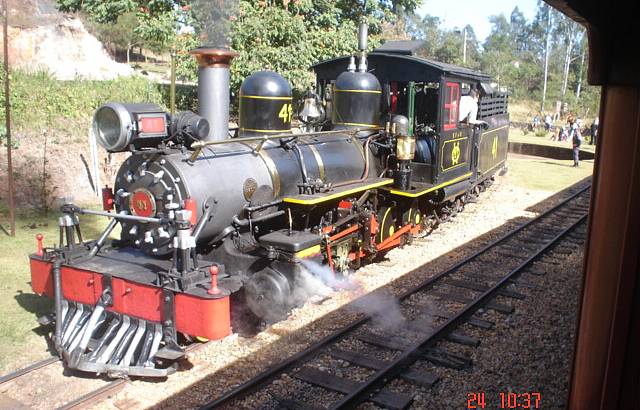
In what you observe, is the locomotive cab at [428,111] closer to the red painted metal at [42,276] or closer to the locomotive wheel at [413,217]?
the locomotive wheel at [413,217]

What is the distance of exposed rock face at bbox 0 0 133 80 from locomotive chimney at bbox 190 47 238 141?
47.4 feet

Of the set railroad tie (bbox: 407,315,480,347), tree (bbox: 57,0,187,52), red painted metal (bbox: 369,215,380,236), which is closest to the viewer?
railroad tie (bbox: 407,315,480,347)

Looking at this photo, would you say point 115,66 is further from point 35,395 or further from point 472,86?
point 35,395

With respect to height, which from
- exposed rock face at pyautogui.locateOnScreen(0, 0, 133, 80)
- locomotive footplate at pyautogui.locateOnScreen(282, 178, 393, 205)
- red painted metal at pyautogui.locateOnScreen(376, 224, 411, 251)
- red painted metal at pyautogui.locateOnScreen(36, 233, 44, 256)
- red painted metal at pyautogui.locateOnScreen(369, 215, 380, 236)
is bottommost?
red painted metal at pyautogui.locateOnScreen(376, 224, 411, 251)

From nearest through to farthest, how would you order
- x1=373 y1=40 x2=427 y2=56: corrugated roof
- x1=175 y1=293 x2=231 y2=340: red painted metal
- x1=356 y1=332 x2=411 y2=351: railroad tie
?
1. x1=175 y1=293 x2=231 y2=340: red painted metal
2. x1=356 y1=332 x2=411 y2=351: railroad tie
3. x1=373 y1=40 x2=427 y2=56: corrugated roof

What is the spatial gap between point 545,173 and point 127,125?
16391 millimetres

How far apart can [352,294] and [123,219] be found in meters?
2.89

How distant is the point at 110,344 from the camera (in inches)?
197

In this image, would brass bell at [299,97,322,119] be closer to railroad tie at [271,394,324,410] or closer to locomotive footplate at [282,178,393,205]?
locomotive footplate at [282,178,393,205]

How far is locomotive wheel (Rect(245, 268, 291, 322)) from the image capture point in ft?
17.1

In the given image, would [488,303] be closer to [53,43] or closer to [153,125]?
[153,125]

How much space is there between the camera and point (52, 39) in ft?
70.5

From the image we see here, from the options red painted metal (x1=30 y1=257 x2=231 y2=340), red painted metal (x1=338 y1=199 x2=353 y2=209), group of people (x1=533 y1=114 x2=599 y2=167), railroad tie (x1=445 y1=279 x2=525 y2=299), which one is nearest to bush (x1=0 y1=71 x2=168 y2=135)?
red painted metal (x1=30 y1=257 x2=231 y2=340)


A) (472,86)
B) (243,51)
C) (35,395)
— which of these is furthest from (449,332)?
(243,51)
